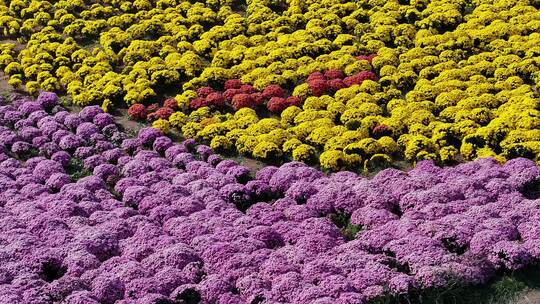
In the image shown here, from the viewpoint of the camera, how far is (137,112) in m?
29.7

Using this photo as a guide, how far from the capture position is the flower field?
63.9ft

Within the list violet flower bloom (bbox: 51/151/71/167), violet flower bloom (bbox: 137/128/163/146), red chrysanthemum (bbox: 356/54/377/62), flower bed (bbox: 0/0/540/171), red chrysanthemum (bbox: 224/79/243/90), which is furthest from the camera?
red chrysanthemum (bbox: 356/54/377/62)

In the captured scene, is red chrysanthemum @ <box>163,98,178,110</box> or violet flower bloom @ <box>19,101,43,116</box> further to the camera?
violet flower bloom @ <box>19,101,43,116</box>

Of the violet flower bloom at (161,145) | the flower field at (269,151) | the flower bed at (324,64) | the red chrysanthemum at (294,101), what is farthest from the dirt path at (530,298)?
the violet flower bloom at (161,145)

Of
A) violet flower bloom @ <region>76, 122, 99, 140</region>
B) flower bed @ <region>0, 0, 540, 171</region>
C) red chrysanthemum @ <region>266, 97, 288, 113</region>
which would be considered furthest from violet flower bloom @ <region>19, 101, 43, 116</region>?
red chrysanthemum @ <region>266, 97, 288, 113</region>

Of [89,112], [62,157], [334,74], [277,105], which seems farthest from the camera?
[334,74]

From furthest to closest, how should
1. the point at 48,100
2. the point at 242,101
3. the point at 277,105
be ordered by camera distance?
the point at 48,100 → the point at 242,101 → the point at 277,105

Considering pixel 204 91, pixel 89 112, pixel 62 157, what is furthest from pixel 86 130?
pixel 204 91

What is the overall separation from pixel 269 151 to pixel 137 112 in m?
6.34

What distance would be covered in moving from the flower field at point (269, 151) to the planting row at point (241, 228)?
2.5 inches

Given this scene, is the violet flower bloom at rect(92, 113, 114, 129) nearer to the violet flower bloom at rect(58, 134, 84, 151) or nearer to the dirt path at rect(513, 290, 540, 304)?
the violet flower bloom at rect(58, 134, 84, 151)

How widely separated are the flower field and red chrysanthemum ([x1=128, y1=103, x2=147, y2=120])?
0.15ft

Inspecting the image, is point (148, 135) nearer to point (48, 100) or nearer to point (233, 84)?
point (233, 84)

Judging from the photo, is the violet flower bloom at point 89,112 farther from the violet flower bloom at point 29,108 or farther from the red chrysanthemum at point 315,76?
the red chrysanthemum at point 315,76
